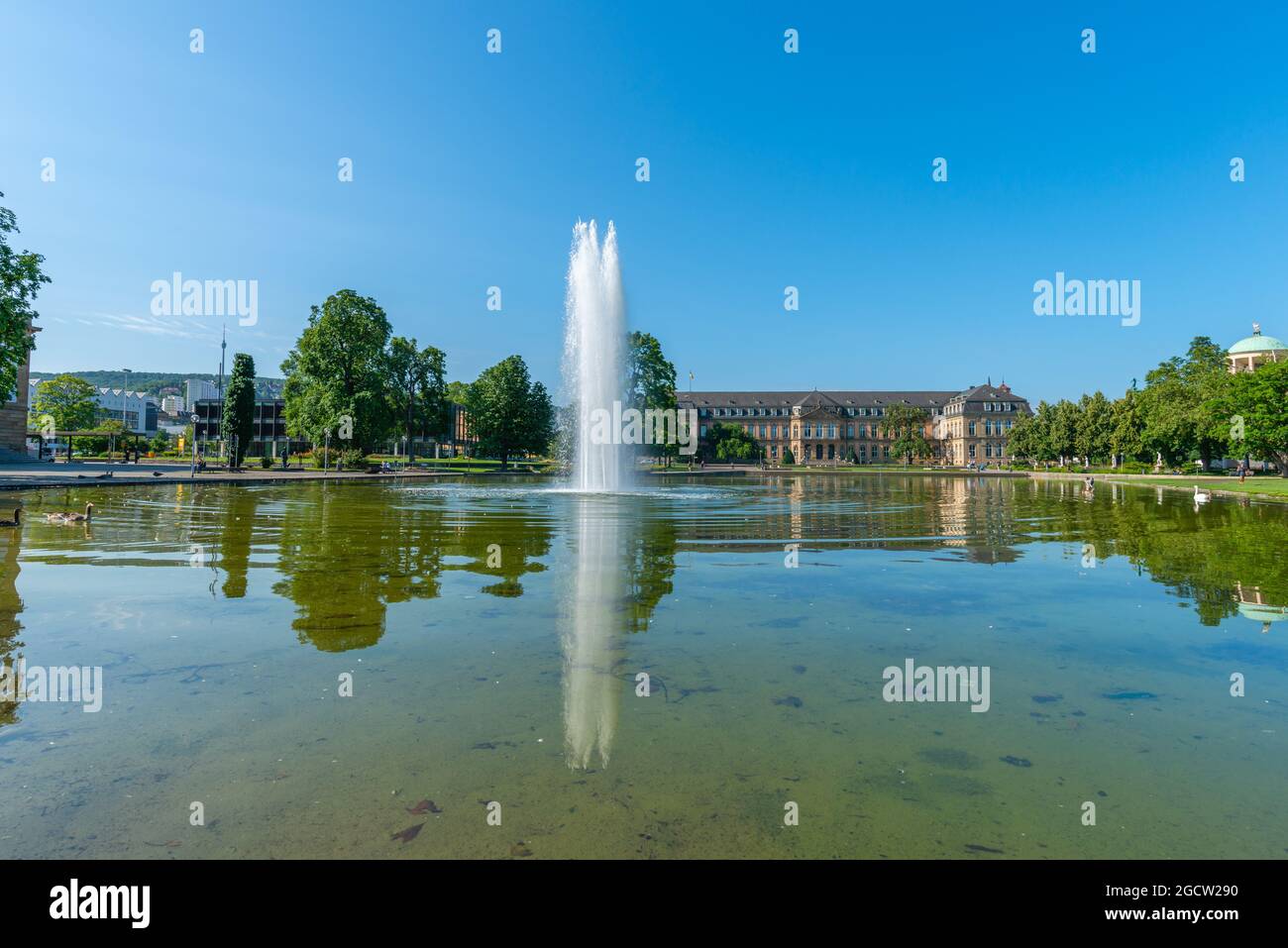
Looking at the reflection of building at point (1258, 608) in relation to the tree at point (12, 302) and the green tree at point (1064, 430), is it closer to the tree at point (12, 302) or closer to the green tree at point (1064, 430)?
the tree at point (12, 302)

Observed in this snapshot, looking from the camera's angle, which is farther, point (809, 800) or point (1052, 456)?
point (1052, 456)

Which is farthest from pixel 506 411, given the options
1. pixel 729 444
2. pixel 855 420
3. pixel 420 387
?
pixel 855 420

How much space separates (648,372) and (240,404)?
1504 inches

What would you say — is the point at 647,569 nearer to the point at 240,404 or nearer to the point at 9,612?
the point at 9,612

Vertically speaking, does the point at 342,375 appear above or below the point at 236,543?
above

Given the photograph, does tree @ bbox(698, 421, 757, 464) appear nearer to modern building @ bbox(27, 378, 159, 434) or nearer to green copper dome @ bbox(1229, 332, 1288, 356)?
green copper dome @ bbox(1229, 332, 1288, 356)

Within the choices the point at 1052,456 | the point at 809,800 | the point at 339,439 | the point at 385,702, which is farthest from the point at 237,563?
the point at 1052,456

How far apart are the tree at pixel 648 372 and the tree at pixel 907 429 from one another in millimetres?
63035

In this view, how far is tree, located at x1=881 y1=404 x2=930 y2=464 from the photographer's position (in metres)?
121

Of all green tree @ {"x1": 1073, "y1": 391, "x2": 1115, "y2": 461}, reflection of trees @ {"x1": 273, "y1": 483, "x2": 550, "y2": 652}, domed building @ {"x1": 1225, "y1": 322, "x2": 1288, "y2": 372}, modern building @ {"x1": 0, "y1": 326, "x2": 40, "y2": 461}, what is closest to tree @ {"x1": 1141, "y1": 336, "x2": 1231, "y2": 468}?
green tree @ {"x1": 1073, "y1": 391, "x2": 1115, "y2": 461}

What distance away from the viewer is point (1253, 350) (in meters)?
116
